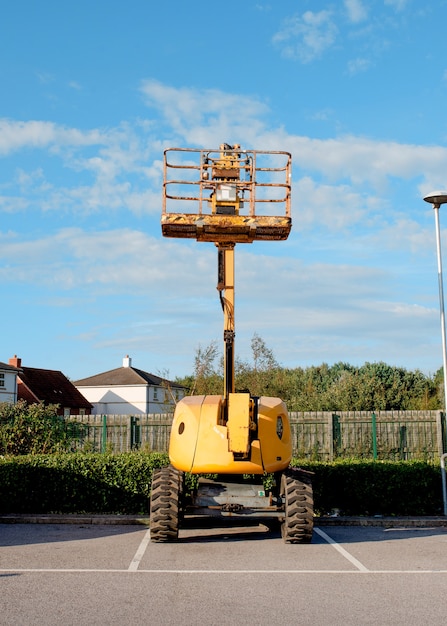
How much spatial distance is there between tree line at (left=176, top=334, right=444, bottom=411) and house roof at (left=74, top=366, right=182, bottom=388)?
88.5 ft

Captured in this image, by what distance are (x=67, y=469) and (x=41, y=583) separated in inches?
268

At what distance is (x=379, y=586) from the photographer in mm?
8492

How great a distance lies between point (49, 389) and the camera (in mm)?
60125

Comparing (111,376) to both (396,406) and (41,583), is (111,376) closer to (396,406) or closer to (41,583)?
(396,406)

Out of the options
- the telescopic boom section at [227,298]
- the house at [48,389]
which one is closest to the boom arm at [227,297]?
the telescopic boom section at [227,298]

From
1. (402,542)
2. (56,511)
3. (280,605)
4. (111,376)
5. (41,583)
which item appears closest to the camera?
(280,605)

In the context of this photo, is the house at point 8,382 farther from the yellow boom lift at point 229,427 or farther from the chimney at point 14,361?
the yellow boom lift at point 229,427

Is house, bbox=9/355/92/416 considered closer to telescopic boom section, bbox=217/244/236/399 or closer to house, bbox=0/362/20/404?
house, bbox=0/362/20/404

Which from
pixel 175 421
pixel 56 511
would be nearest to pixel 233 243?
pixel 175 421

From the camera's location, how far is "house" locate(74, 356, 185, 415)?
67188mm

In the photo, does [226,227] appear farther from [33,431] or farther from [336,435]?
[33,431]

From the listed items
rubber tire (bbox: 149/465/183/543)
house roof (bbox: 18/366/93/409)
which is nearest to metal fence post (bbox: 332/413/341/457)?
rubber tire (bbox: 149/465/183/543)

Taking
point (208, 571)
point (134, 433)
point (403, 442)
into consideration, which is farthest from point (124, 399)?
point (208, 571)

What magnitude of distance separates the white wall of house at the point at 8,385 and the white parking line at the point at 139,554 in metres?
43.2
